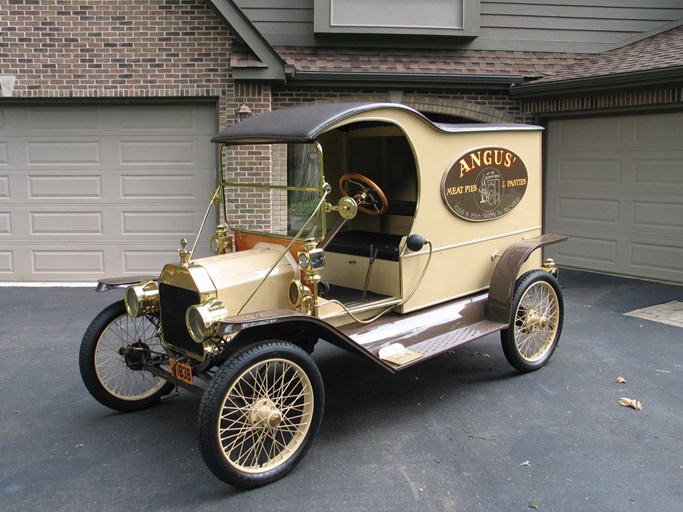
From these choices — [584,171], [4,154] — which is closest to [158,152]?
[4,154]

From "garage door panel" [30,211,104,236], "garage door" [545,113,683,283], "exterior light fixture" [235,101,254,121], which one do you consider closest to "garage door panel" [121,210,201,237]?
"garage door panel" [30,211,104,236]

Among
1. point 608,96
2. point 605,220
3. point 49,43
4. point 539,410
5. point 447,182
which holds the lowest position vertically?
point 539,410

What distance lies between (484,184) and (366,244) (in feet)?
3.37

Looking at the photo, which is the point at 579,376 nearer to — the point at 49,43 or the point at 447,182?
the point at 447,182

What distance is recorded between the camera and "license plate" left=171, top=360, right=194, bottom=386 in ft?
12.9

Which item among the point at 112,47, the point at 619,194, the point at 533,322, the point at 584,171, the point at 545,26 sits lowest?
the point at 533,322

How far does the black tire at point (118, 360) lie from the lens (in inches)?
172

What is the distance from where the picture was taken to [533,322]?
5.35 metres

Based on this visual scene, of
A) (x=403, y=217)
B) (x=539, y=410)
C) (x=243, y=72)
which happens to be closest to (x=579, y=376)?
(x=539, y=410)

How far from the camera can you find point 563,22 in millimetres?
9531

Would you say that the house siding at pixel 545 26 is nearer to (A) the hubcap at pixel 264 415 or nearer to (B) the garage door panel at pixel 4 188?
(B) the garage door panel at pixel 4 188

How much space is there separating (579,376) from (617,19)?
642 centimetres

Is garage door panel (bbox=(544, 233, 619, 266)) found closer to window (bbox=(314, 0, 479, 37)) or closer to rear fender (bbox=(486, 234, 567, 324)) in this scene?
window (bbox=(314, 0, 479, 37))

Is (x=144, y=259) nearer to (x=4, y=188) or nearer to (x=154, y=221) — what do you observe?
(x=154, y=221)
